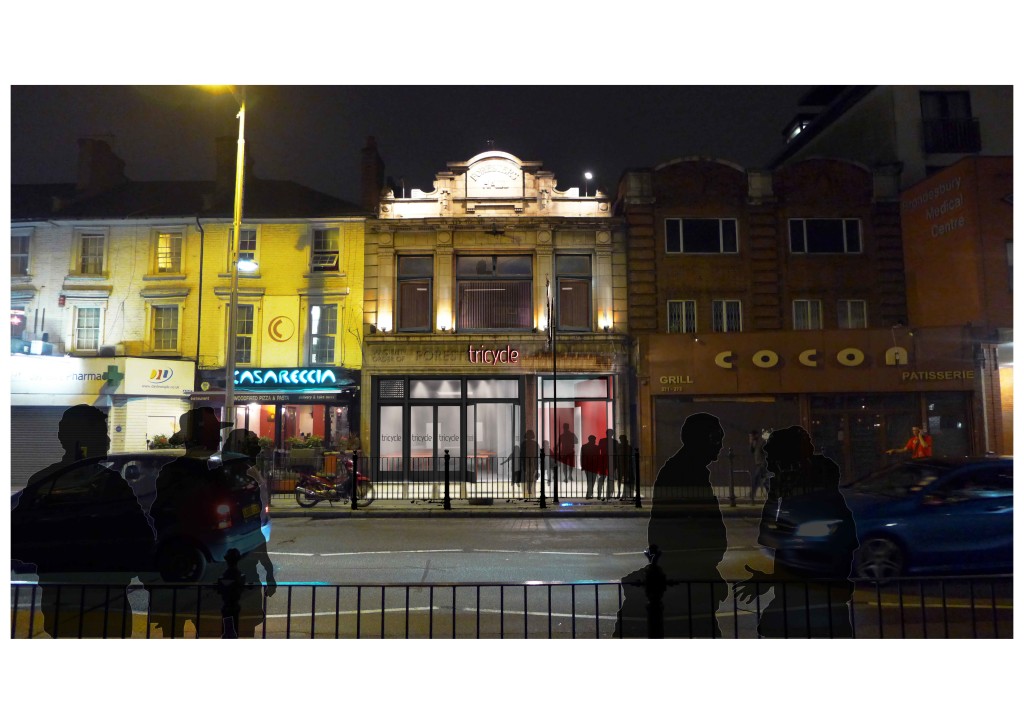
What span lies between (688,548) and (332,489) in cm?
969

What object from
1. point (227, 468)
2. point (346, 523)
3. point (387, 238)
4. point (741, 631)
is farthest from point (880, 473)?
point (387, 238)

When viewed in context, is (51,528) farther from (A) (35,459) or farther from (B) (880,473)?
(A) (35,459)

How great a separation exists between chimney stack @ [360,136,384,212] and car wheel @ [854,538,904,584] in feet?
59.8

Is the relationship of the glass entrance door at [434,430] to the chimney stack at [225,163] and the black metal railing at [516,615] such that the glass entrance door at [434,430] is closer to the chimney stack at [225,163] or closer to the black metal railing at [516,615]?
the chimney stack at [225,163]

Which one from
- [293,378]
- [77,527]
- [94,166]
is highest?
[94,166]

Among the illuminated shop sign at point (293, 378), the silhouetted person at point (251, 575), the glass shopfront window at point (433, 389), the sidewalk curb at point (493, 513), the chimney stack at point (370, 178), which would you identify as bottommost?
the sidewalk curb at point (493, 513)

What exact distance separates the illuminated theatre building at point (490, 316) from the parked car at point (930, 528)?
12928 mm

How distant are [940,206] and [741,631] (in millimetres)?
19291

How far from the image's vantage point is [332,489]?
1720cm

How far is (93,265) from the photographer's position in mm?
23125

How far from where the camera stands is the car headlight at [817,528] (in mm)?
8883

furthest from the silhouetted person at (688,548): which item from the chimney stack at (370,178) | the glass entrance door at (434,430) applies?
the chimney stack at (370,178)

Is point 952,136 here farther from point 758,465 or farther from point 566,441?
point 566,441

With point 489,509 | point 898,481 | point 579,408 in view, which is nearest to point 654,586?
point 898,481
